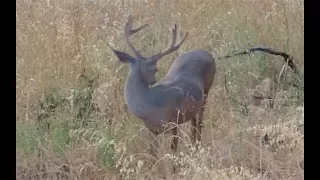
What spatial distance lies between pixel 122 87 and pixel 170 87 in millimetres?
137

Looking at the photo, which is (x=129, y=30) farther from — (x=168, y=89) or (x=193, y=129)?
(x=193, y=129)

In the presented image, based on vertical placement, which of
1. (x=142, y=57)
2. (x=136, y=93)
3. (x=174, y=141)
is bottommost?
(x=174, y=141)

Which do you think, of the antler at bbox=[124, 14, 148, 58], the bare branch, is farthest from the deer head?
the bare branch

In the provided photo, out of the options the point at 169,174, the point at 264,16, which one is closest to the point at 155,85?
the point at 169,174

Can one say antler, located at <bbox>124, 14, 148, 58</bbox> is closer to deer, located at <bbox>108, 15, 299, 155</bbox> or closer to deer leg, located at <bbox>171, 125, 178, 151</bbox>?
deer, located at <bbox>108, 15, 299, 155</bbox>

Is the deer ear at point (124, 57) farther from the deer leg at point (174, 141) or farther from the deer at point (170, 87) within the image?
the deer leg at point (174, 141)

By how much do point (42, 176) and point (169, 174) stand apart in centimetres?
36

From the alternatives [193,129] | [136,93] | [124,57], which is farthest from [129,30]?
[193,129]

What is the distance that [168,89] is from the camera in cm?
179

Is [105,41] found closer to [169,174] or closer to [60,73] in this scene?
[60,73]

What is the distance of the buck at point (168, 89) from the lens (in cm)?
178

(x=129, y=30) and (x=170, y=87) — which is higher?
(x=129, y=30)

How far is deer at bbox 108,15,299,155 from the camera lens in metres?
1.78

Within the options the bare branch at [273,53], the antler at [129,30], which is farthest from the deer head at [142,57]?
the bare branch at [273,53]
